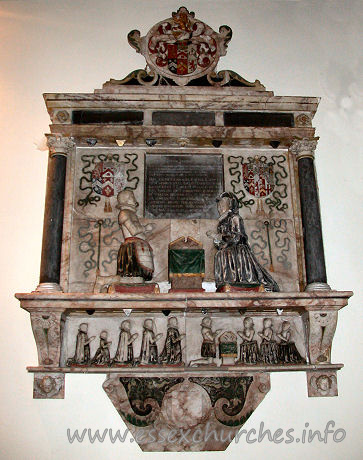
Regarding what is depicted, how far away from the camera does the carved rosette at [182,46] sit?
207 inches

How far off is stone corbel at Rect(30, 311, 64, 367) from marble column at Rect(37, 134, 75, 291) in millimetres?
263

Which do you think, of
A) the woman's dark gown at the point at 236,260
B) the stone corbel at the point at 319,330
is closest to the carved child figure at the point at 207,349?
the woman's dark gown at the point at 236,260

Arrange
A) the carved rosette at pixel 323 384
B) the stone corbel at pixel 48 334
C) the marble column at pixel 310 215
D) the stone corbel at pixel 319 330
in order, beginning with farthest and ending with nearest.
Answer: the marble column at pixel 310 215, the carved rosette at pixel 323 384, the stone corbel at pixel 319 330, the stone corbel at pixel 48 334

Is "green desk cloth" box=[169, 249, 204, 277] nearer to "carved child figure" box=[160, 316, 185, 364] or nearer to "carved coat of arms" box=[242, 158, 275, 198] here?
"carved child figure" box=[160, 316, 185, 364]

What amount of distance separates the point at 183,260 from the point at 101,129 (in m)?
1.51

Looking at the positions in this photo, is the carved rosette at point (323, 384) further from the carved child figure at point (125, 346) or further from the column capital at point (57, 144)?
the column capital at point (57, 144)

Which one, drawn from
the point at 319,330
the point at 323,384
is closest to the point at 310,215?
the point at 319,330

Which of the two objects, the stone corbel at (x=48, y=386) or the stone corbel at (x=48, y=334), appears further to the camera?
the stone corbel at (x=48, y=386)

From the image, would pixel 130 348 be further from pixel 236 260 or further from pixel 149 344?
pixel 236 260

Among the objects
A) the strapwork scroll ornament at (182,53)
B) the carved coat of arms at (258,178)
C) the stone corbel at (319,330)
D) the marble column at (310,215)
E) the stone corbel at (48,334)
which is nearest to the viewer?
the stone corbel at (48,334)

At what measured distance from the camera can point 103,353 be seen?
4289 mm

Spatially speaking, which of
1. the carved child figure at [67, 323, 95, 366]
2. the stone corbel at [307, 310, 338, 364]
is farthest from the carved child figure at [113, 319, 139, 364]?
the stone corbel at [307, 310, 338, 364]

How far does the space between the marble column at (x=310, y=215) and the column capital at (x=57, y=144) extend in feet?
7.14

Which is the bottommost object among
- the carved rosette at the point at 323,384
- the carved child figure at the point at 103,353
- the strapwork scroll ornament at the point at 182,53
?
the carved rosette at the point at 323,384
